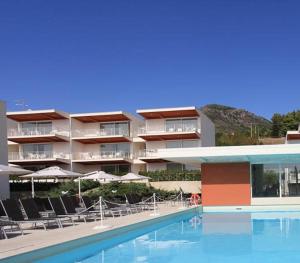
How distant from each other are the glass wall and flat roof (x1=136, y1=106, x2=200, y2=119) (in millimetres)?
17561

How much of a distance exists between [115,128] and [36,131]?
7.55 meters

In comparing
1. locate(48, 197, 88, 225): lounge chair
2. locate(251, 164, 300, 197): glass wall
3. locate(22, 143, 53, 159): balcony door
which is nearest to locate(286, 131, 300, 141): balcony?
locate(22, 143, 53, 159): balcony door

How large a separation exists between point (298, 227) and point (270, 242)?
166 inches

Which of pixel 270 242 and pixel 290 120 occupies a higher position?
pixel 290 120

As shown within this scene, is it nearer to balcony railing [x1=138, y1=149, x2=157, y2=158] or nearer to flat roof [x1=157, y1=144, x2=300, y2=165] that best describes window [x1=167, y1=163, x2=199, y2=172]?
balcony railing [x1=138, y1=149, x2=157, y2=158]

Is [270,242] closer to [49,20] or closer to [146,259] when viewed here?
[146,259]

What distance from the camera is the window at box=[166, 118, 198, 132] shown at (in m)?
47.1

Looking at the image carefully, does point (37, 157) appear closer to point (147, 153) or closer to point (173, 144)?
point (147, 153)

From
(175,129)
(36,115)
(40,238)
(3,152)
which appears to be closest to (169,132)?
(175,129)

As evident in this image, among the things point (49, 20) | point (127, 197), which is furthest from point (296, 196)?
point (49, 20)

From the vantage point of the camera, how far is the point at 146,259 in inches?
491

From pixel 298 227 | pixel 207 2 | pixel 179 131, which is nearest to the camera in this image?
pixel 298 227

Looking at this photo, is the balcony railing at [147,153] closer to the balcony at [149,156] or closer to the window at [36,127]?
the balcony at [149,156]

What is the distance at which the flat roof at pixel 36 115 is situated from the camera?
48031 millimetres
